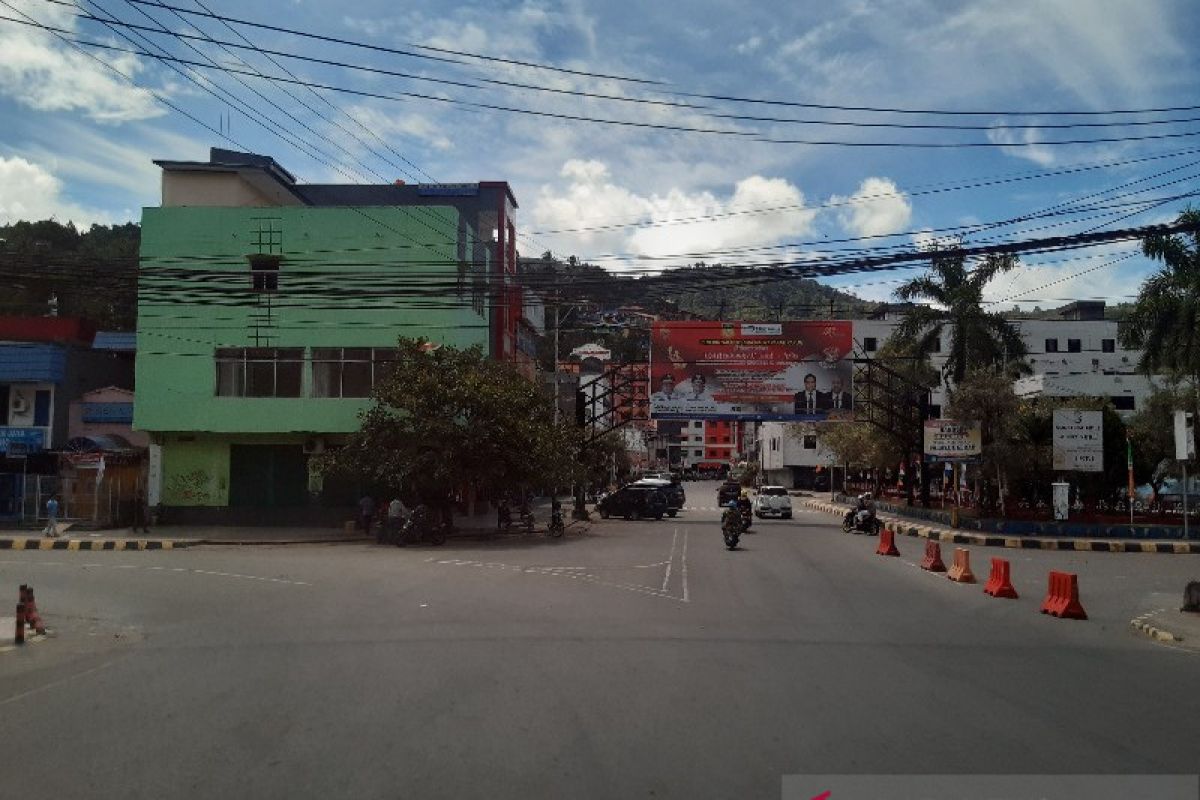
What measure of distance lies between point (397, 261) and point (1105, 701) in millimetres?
26944

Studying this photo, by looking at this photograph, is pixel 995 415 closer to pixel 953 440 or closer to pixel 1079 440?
pixel 953 440

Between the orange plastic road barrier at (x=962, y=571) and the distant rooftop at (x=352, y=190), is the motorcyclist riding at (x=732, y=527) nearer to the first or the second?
the orange plastic road barrier at (x=962, y=571)

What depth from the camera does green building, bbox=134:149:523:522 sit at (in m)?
31.8

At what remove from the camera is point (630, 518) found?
41.7 metres

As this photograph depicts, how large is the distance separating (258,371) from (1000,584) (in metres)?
25.0

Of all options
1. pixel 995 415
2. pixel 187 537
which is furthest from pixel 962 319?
pixel 187 537

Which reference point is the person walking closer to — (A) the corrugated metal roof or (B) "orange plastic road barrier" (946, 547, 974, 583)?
(B) "orange plastic road barrier" (946, 547, 974, 583)

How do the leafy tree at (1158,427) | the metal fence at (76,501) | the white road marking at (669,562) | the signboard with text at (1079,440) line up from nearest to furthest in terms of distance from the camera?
the white road marking at (669,562), the metal fence at (76,501), the signboard with text at (1079,440), the leafy tree at (1158,427)

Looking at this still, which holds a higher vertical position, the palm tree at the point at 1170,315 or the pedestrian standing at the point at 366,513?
the palm tree at the point at 1170,315

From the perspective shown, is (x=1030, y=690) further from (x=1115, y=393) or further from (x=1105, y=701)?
(x=1115, y=393)

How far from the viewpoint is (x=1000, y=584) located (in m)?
16.5

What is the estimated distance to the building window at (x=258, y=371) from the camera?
106 ft

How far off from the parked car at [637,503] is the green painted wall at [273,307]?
41.5 feet

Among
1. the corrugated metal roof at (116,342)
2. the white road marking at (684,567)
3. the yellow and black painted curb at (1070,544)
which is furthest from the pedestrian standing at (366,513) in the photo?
the yellow and black painted curb at (1070,544)
